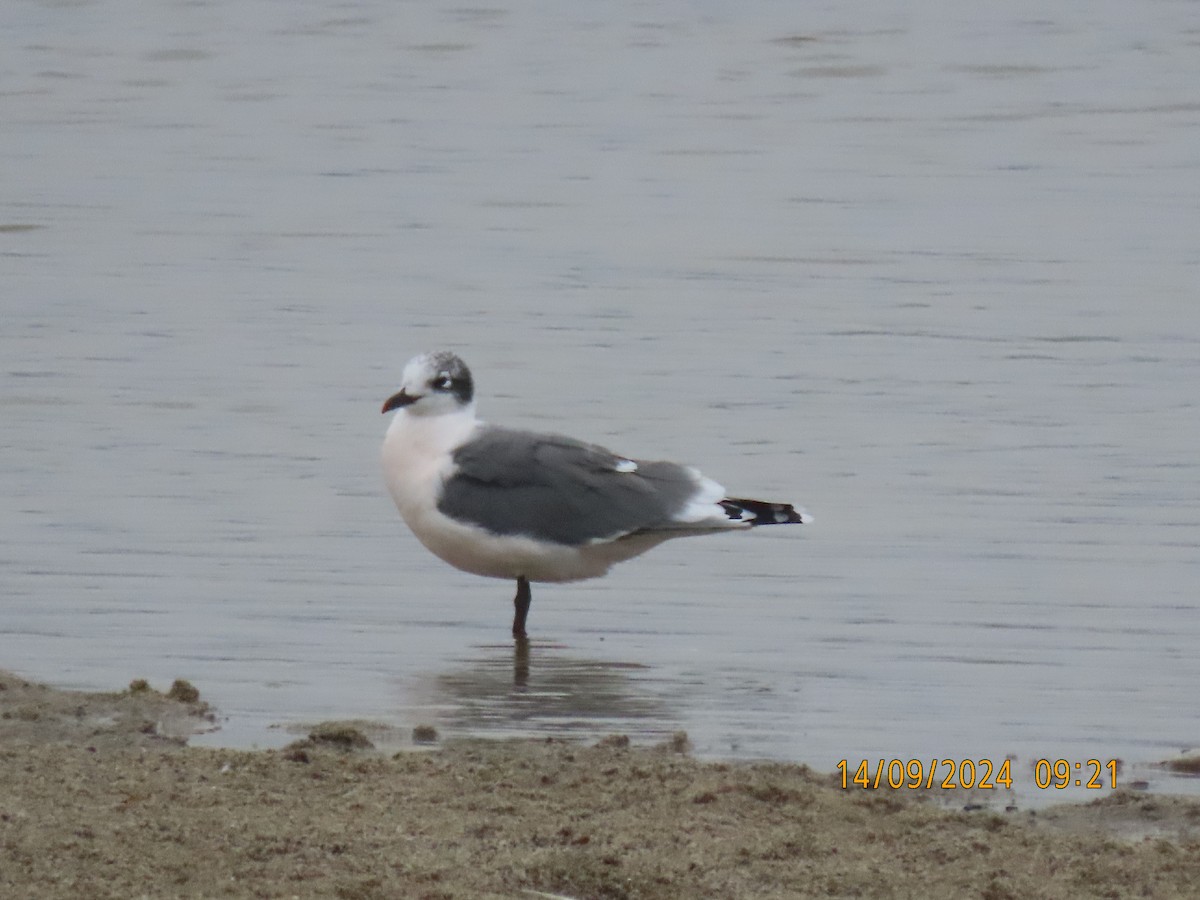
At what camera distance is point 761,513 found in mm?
6750

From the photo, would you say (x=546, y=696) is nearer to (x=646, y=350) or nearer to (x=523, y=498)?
(x=523, y=498)

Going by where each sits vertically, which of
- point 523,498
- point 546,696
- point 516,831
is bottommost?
point 516,831

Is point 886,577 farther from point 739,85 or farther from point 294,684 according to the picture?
point 739,85

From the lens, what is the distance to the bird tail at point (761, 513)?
6.72 metres

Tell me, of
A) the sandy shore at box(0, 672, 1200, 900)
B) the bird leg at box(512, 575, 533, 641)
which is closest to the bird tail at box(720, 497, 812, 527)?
the bird leg at box(512, 575, 533, 641)

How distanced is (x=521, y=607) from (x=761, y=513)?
78 centimetres

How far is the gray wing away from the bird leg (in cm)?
15

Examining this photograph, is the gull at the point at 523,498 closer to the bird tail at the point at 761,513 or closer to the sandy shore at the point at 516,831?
the bird tail at the point at 761,513

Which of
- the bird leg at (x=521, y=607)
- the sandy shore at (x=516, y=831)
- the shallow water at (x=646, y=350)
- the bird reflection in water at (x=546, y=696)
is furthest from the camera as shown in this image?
the bird leg at (x=521, y=607)

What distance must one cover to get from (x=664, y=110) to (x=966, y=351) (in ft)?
21.8

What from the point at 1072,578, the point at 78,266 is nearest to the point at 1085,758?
the point at 1072,578

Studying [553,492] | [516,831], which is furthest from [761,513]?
[516,831]

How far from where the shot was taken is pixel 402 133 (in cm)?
1564

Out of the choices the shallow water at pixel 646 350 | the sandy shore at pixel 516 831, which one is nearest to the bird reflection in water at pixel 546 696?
Result: the shallow water at pixel 646 350
